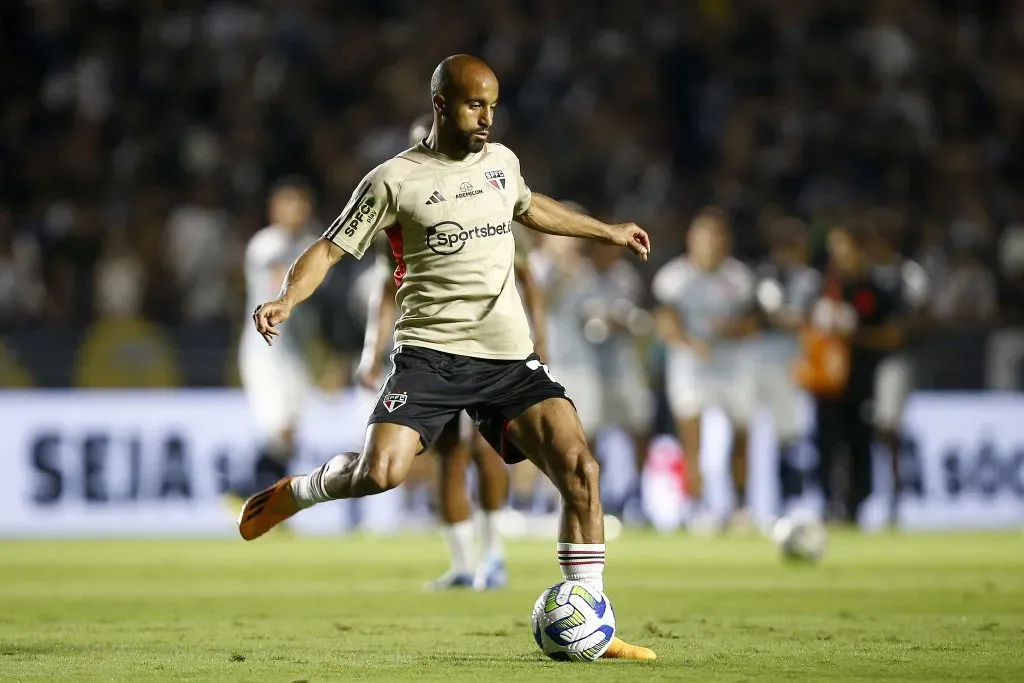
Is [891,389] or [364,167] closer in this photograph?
[891,389]

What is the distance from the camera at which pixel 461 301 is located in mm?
7203

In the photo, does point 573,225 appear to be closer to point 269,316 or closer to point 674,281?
point 269,316

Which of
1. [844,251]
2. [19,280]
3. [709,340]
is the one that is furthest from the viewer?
[19,280]

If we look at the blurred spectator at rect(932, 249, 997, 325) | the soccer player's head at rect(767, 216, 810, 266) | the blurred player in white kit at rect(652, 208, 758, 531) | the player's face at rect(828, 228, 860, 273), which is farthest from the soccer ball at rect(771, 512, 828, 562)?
the blurred spectator at rect(932, 249, 997, 325)

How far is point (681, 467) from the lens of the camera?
58.4ft

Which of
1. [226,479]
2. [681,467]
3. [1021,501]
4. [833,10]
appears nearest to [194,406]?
[226,479]

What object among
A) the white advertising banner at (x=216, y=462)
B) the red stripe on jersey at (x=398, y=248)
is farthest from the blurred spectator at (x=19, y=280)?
the red stripe on jersey at (x=398, y=248)

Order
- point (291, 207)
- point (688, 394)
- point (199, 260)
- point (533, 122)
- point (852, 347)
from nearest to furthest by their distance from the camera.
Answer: point (291, 207), point (688, 394), point (852, 347), point (199, 260), point (533, 122)

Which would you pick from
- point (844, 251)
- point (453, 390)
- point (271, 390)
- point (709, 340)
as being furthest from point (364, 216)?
point (844, 251)

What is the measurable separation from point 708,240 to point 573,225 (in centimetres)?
926

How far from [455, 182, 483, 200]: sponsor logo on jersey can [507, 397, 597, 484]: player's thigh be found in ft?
2.84

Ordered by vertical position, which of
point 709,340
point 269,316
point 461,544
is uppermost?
point 709,340

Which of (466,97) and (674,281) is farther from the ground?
(674,281)

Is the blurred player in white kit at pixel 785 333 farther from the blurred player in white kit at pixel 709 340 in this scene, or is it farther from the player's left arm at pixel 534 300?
the player's left arm at pixel 534 300
